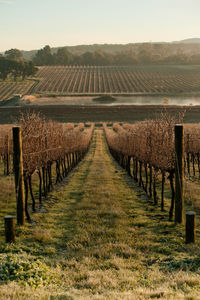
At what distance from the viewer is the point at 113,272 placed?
6164 millimetres

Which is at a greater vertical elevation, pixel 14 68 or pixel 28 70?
pixel 14 68

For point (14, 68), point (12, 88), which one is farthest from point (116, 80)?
point (12, 88)

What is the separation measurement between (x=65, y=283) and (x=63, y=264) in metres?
0.98

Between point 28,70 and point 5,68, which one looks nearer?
point 5,68

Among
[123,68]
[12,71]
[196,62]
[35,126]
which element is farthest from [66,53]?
[35,126]

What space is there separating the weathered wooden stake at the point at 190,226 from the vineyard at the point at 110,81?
88353mm

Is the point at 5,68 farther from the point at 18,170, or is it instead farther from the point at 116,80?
the point at 18,170

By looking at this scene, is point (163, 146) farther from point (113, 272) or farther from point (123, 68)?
point (123, 68)

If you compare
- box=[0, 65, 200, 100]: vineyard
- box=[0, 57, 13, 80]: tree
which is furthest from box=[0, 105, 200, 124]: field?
box=[0, 57, 13, 80]: tree

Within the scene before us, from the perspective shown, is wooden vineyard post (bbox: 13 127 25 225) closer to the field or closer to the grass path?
the grass path

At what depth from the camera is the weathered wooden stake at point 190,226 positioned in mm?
7727

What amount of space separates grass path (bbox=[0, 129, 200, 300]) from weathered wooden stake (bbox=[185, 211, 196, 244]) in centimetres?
17

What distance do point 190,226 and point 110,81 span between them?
117m

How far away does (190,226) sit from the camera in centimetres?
779
